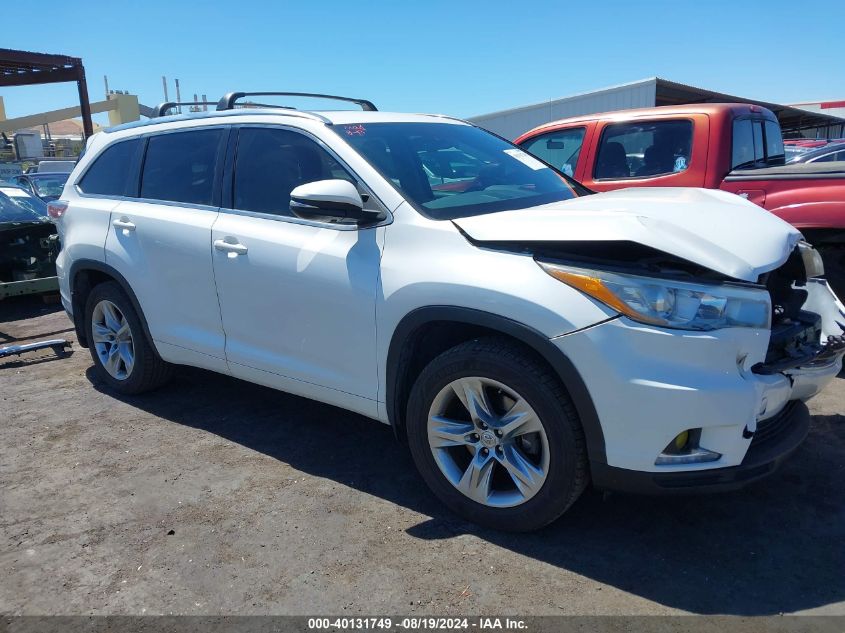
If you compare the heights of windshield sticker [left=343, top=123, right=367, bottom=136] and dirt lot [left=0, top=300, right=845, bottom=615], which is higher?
windshield sticker [left=343, top=123, right=367, bottom=136]

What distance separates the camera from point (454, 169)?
3.71 metres

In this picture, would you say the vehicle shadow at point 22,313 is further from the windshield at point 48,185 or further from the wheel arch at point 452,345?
the wheel arch at point 452,345

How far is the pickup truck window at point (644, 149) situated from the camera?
18.1 feet

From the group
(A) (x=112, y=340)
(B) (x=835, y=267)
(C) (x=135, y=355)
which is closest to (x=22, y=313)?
(A) (x=112, y=340)

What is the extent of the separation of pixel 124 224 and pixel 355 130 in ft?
5.91

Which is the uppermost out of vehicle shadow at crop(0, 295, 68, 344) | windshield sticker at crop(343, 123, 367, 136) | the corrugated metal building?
the corrugated metal building

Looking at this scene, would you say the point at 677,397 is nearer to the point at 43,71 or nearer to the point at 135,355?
the point at 135,355

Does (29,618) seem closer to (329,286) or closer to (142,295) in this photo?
(329,286)

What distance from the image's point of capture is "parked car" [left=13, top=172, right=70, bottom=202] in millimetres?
12718

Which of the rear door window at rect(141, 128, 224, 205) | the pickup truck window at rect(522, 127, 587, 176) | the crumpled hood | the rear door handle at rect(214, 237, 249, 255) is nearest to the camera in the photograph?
the crumpled hood

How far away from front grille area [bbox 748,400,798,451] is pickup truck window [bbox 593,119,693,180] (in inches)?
122

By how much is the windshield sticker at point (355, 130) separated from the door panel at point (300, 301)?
547 mm

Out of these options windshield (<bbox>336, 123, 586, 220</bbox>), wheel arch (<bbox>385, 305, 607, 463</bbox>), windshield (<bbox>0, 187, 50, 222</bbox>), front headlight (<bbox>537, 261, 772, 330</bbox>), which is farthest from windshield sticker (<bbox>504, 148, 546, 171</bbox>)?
windshield (<bbox>0, 187, 50, 222</bbox>)

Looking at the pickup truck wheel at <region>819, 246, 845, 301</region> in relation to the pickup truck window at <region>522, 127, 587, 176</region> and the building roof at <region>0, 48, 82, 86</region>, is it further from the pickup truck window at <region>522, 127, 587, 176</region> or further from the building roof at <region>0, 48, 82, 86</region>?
the building roof at <region>0, 48, 82, 86</region>
